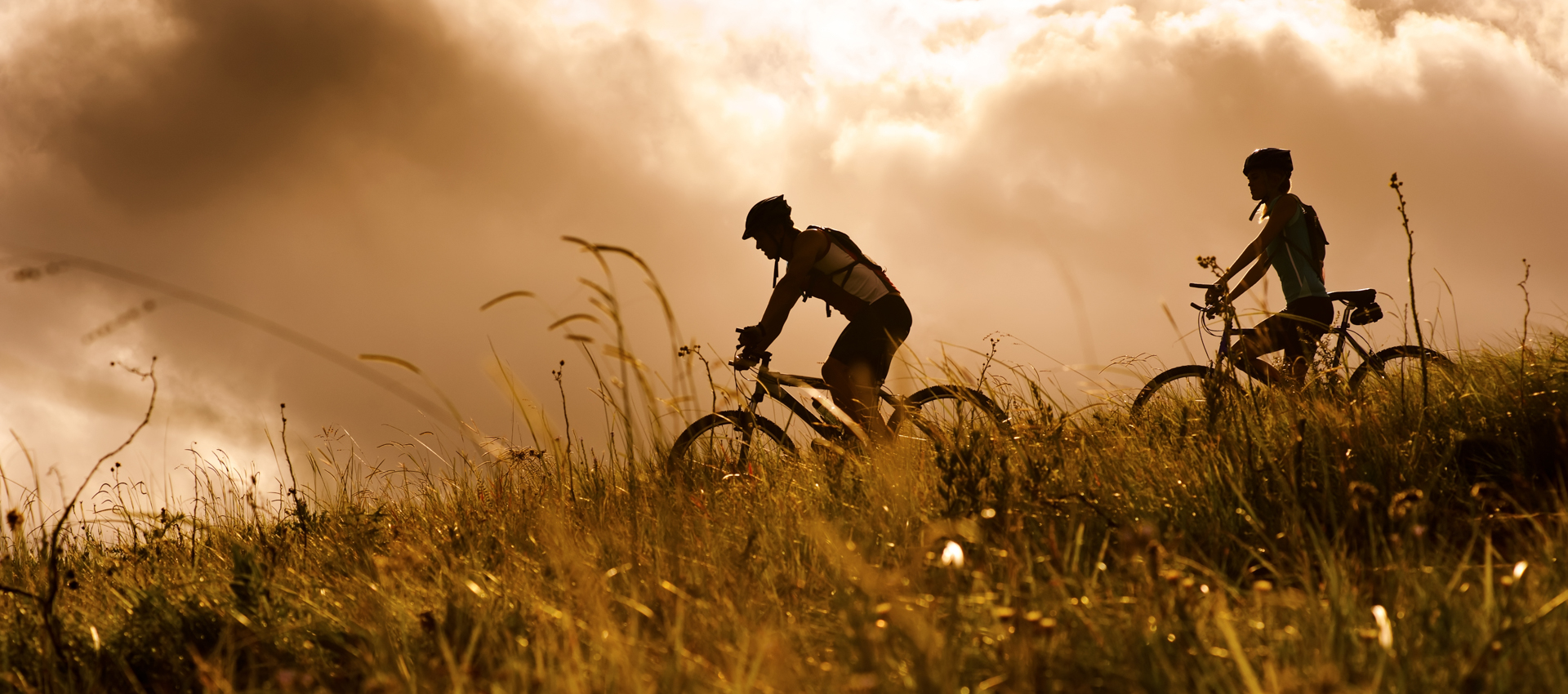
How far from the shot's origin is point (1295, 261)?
5.91 m

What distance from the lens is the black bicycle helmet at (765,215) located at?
5.91 metres

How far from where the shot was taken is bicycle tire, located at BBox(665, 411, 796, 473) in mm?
4523

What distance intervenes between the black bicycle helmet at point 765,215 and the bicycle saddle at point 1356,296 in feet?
13.2

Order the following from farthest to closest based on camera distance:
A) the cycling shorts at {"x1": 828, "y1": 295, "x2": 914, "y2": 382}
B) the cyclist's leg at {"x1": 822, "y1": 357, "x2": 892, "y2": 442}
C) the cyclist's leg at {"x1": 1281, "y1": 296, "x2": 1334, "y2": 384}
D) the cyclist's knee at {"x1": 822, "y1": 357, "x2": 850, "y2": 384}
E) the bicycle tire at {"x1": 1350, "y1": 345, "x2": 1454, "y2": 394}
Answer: the cycling shorts at {"x1": 828, "y1": 295, "x2": 914, "y2": 382} < the cyclist's knee at {"x1": 822, "y1": 357, "x2": 850, "y2": 384} < the cyclist's leg at {"x1": 1281, "y1": 296, "x2": 1334, "y2": 384} < the cyclist's leg at {"x1": 822, "y1": 357, "x2": 892, "y2": 442} < the bicycle tire at {"x1": 1350, "y1": 345, "x2": 1454, "y2": 394}

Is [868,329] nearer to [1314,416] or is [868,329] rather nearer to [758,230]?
[758,230]

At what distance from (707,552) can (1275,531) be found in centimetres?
186

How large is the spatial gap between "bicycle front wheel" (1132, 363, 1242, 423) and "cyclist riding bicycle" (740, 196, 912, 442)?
5.38 feet

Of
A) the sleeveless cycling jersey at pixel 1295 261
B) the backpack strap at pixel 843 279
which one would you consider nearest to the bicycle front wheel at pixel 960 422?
the backpack strap at pixel 843 279

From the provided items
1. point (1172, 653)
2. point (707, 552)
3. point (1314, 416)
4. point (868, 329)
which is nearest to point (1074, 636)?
point (1172, 653)

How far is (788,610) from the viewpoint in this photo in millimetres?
2281

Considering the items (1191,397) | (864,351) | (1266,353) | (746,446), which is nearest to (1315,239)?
(1266,353)

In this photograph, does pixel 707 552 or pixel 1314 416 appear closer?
pixel 707 552

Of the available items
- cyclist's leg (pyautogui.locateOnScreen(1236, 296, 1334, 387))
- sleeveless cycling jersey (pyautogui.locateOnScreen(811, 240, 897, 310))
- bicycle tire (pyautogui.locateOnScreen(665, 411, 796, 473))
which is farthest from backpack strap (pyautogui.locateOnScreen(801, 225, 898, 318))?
cyclist's leg (pyautogui.locateOnScreen(1236, 296, 1334, 387))

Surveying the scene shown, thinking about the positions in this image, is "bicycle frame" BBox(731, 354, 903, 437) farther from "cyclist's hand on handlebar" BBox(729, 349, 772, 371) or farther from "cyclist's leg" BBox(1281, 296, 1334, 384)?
"cyclist's leg" BBox(1281, 296, 1334, 384)
